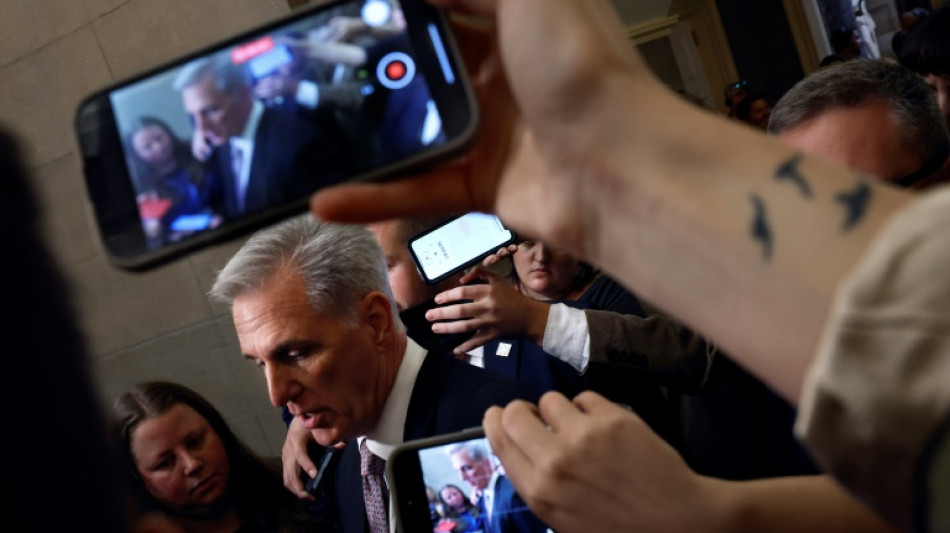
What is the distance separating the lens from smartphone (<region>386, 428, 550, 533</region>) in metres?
1.25

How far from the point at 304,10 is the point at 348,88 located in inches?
3.0

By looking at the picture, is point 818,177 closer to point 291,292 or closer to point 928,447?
point 928,447

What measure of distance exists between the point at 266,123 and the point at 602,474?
44 cm

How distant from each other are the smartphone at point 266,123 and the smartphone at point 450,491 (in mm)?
489

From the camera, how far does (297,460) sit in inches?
97.1

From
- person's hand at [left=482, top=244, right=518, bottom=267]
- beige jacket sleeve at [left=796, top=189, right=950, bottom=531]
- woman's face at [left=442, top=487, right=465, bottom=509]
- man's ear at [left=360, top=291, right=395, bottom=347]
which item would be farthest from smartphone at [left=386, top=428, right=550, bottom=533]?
person's hand at [left=482, top=244, right=518, bottom=267]

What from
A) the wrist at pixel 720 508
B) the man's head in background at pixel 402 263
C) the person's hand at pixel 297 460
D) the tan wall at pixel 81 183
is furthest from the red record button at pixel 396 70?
the tan wall at pixel 81 183

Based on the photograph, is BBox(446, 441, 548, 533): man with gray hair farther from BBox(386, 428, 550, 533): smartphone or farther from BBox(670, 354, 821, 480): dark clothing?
BBox(670, 354, 821, 480): dark clothing

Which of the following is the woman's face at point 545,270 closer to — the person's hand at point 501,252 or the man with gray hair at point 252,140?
the person's hand at point 501,252

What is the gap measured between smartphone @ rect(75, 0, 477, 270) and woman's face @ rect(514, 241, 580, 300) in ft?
5.13

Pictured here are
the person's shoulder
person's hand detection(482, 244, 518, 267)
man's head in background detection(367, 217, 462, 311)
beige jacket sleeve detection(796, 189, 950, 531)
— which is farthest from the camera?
man's head in background detection(367, 217, 462, 311)

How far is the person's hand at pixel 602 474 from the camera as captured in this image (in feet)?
3.04

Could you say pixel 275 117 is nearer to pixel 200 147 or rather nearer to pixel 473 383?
pixel 200 147

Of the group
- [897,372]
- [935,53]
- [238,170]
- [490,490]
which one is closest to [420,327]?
[490,490]
